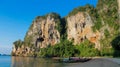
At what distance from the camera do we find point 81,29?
136 meters

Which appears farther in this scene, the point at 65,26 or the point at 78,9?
the point at 65,26

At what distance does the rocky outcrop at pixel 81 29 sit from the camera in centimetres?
12319

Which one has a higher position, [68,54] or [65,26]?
[65,26]

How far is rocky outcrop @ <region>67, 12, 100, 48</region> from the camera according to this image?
12319 cm

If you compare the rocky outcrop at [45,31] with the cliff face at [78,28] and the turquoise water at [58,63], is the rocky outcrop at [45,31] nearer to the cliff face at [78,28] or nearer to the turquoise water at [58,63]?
the cliff face at [78,28]

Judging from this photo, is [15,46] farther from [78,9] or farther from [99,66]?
[99,66]

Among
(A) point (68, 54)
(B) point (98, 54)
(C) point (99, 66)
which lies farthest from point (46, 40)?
(C) point (99, 66)

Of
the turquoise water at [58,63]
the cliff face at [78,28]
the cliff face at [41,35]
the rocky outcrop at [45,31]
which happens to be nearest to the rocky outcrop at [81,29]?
the cliff face at [78,28]

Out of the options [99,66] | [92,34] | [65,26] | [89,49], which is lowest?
[99,66]

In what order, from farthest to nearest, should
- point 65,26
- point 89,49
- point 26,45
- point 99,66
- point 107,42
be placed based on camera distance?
point 26,45
point 65,26
point 89,49
point 107,42
point 99,66

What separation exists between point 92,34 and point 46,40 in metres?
50.6

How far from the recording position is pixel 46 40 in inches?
6580

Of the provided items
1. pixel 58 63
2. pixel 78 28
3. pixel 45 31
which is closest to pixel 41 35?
pixel 45 31

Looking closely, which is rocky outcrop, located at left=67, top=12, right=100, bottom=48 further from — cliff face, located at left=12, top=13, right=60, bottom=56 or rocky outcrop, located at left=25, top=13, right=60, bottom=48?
cliff face, located at left=12, top=13, right=60, bottom=56
